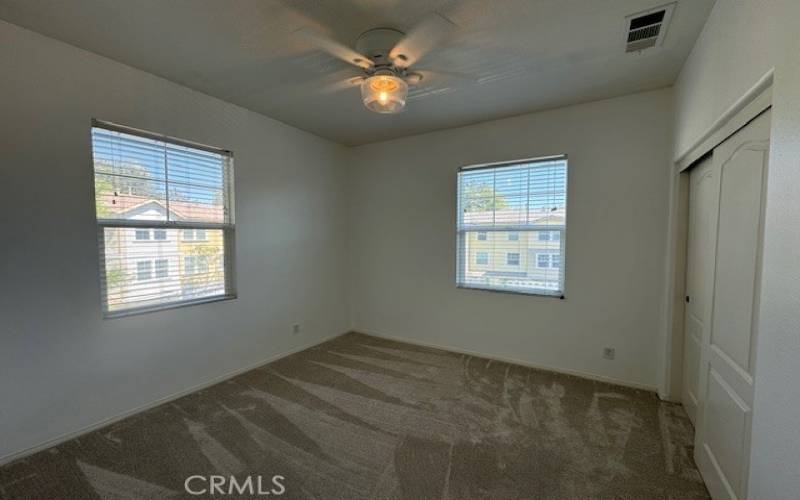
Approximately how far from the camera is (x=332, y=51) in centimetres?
214

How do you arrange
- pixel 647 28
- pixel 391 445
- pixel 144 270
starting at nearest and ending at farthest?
1. pixel 647 28
2. pixel 391 445
3. pixel 144 270

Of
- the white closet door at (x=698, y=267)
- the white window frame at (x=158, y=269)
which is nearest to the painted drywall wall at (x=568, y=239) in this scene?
the white closet door at (x=698, y=267)

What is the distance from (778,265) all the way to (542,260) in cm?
219

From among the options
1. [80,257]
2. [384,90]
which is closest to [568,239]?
[384,90]

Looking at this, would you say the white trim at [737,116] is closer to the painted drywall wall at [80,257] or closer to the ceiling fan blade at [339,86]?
the ceiling fan blade at [339,86]

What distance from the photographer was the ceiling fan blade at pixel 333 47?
1.95m

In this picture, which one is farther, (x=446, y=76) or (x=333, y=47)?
(x=446, y=76)

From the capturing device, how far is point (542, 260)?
130 inches

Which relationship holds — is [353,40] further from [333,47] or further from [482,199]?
[482,199]

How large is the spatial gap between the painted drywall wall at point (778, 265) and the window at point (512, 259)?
2.14 meters

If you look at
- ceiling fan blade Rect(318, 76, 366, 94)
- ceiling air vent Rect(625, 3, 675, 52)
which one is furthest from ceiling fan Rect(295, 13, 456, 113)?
ceiling air vent Rect(625, 3, 675, 52)

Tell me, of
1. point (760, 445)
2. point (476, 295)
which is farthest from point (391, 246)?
point (760, 445)

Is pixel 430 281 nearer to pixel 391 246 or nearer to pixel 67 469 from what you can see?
pixel 391 246

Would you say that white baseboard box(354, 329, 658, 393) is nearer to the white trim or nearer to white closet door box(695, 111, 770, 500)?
white closet door box(695, 111, 770, 500)
